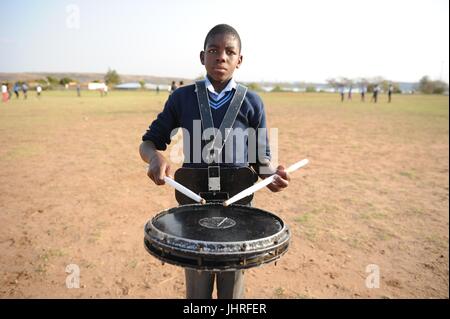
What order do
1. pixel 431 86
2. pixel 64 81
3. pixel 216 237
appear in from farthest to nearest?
pixel 431 86 → pixel 64 81 → pixel 216 237

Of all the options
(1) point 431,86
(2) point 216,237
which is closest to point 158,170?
(2) point 216,237

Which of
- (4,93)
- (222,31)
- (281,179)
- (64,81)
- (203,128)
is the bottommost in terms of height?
(281,179)

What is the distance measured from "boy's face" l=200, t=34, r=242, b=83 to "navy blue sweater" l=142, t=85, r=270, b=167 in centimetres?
18

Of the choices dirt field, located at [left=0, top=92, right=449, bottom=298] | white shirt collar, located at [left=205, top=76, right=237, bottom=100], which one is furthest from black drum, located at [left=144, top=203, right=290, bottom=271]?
dirt field, located at [left=0, top=92, right=449, bottom=298]

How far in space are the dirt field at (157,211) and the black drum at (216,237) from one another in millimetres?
1255

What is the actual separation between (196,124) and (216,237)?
811mm

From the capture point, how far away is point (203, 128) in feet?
7.16

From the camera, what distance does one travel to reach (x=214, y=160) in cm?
212

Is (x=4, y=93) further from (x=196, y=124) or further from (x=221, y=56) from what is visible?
(x=221, y=56)

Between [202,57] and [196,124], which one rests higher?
[202,57]

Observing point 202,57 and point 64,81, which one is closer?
point 202,57

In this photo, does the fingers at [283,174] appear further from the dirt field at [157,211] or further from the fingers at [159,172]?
the dirt field at [157,211]
